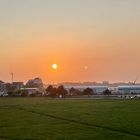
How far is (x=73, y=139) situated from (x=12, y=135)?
4852mm

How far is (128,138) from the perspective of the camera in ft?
94.0

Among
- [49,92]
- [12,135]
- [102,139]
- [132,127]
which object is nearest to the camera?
[102,139]

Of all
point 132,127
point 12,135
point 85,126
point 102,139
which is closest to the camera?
point 102,139

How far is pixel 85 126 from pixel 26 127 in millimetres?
4886

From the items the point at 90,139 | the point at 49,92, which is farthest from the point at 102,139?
the point at 49,92

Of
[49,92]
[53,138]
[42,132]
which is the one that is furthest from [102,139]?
[49,92]

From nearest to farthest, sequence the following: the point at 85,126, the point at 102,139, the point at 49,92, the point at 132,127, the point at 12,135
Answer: the point at 102,139, the point at 12,135, the point at 132,127, the point at 85,126, the point at 49,92

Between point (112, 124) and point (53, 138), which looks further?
point (112, 124)

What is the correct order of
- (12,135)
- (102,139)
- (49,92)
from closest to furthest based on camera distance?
(102,139), (12,135), (49,92)

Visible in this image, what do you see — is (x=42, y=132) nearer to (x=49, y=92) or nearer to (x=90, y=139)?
(x=90, y=139)

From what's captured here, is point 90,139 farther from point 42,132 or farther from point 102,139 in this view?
point 42,132

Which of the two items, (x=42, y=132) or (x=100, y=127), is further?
(x=100, y=127)

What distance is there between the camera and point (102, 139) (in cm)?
2825

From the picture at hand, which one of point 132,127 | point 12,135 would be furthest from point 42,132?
point 132,127
